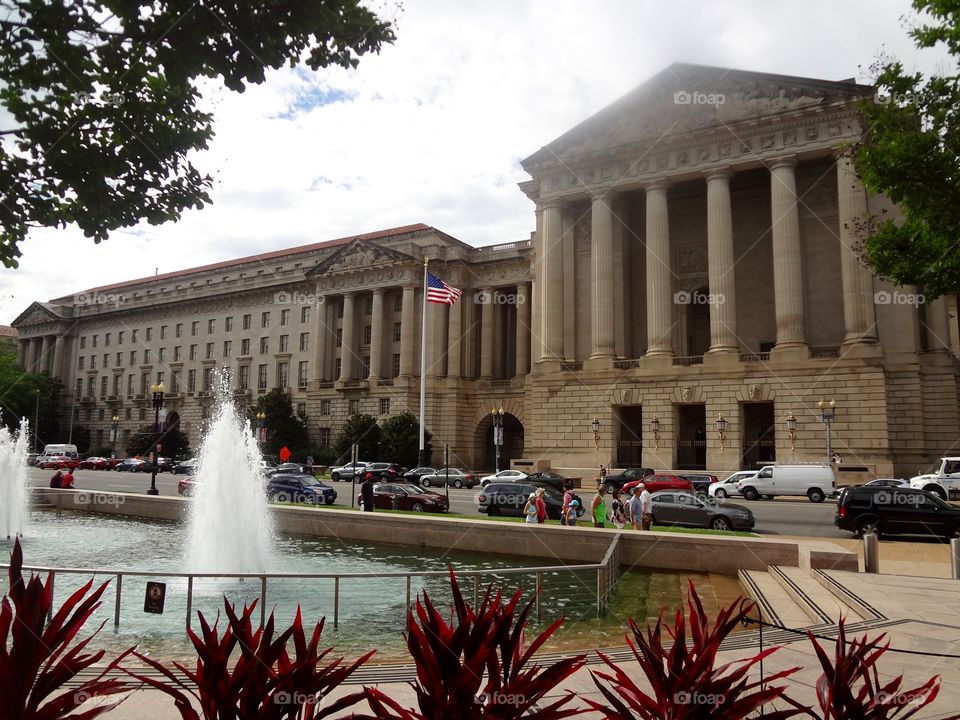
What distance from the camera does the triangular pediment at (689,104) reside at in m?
44.8

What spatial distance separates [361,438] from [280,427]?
11454mm

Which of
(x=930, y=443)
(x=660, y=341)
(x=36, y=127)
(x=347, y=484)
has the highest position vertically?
(x=660, y=341)

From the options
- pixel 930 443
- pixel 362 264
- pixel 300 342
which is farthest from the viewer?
pixel 300 342

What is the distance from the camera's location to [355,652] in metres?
8.86

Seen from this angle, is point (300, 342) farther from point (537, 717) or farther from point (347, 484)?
point (537, 717)

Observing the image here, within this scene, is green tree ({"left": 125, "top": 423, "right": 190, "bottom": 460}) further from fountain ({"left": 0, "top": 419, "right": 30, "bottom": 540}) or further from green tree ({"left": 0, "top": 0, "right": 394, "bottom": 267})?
green tree ({"left": 0, "top": 0, "right": 394, "bottom": 267})

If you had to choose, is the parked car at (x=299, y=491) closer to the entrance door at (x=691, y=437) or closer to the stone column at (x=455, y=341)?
the entrance door at (x=691, y=437)

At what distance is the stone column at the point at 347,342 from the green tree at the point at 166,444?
24336 millimetres

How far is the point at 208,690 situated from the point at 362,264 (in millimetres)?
71175

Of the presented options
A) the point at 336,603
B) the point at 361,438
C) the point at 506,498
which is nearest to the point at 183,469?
the point at 361,438

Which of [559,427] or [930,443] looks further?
[559,427]

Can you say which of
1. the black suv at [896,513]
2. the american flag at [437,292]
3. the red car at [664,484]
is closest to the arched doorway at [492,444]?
the american flag at [437,292]

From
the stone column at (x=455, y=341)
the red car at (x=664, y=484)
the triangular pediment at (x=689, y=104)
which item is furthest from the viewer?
the stone column at (x=455, y=341)

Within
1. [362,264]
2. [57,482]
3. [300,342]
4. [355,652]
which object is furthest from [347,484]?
[355,652]
